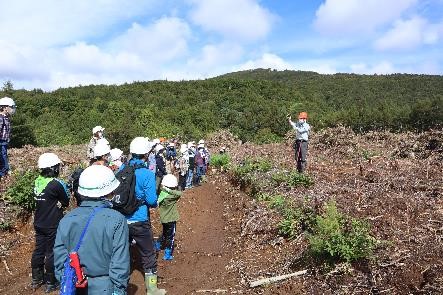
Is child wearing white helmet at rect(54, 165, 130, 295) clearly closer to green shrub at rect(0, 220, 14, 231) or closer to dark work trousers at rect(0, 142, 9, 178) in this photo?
dark work trousers at rect(0, 142, 9, 178)

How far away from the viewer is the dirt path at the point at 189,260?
6238 mm

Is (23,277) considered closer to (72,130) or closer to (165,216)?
(165,216)

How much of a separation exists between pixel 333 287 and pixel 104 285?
2.94 meters

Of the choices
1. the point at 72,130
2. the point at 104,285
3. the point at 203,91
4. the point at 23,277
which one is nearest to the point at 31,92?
the point at 72,130

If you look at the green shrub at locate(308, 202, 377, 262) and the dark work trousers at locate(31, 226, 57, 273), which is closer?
the green shrub at locate(308, 202, 377, 262)

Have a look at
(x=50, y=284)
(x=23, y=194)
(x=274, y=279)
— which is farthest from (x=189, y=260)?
(x=23, y=194)

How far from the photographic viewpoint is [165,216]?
716 cm

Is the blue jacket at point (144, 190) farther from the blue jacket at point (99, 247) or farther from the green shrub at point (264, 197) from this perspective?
the green shrub at point (264, 197)

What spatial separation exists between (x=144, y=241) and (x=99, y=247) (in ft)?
7.28

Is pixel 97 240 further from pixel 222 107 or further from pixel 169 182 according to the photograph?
pixel 222 107

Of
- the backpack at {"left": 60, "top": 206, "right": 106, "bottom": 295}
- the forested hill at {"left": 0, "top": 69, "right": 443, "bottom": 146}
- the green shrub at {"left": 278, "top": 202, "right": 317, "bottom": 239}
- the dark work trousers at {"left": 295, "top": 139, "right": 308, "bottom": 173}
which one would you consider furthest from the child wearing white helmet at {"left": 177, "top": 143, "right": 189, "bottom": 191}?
the forested hill at {"left": 0, "top": 69, "right": 443, "bottom": 146}

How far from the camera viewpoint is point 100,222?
3.23 metres

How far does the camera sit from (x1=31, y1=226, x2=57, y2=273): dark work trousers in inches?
232

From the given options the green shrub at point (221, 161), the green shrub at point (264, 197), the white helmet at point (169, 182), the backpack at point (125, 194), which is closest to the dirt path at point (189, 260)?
the green shrub at point (264, 197)
